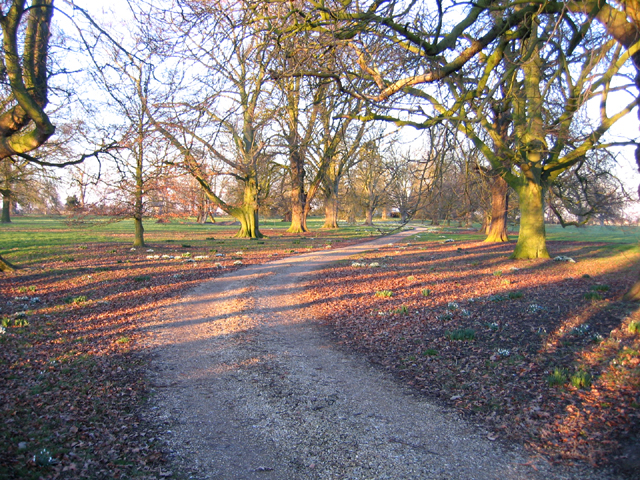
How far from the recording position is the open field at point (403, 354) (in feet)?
12.6

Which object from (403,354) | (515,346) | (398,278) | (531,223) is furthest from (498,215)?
(403,354)

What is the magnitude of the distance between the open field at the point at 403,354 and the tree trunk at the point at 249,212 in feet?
60.1

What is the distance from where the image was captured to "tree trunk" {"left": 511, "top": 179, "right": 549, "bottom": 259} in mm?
16266

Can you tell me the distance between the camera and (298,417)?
4492 mm

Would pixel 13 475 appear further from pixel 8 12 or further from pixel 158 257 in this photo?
pixel 158 257

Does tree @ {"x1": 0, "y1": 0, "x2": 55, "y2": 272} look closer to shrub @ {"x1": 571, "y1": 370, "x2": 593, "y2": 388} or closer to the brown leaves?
the brown leaves

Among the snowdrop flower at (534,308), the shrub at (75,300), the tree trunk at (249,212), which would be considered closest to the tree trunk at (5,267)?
the shrub at (75,300)

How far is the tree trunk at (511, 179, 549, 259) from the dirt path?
12676mm

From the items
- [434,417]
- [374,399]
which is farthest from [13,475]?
[434,417]

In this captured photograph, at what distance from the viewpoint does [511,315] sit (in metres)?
7.97

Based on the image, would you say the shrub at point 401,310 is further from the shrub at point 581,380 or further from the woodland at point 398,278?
the shrub at point 581,380

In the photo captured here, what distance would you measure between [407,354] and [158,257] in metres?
15.1

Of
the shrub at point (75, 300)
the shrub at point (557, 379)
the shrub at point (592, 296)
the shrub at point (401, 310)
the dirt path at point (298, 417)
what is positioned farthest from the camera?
the shrub at point (75, 300)

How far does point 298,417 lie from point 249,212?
93.1 ft
